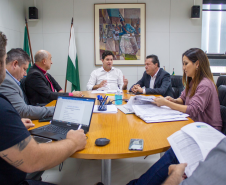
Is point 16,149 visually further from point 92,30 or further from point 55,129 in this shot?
point 92,30

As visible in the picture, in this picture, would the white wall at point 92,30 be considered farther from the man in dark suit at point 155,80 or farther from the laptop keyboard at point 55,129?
the laptop keyboard at point 55,129

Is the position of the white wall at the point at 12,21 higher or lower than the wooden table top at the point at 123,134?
higher

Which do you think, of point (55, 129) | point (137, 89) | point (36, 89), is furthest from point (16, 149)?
point (137, 89)

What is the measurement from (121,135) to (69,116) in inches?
13.6

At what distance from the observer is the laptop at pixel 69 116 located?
1.12 metres

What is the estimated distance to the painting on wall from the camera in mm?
4035

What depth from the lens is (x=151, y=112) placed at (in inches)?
57.7

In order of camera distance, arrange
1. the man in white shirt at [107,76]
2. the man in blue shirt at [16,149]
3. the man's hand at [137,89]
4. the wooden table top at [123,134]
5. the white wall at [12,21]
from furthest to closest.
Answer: the man in white shirt at [107,76] → the white wall at [12,21] → the man's hand at [137,89] → the wooden table top at [123,134] → the man in blue shirt at [16,149]

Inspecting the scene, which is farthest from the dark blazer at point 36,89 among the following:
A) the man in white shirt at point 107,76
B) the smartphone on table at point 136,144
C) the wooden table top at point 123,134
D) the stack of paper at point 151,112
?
the smartphone on table at point 136,144

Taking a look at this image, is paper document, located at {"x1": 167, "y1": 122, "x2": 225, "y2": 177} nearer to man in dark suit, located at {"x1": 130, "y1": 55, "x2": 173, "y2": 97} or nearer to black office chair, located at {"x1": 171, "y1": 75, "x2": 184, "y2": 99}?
man in dark suit, located at {"x1": 130, "y1": 55, "x2": 173, "y2": 97}

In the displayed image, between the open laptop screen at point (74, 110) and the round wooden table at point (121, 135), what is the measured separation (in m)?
0.10

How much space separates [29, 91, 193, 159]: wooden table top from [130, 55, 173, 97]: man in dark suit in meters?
1.18

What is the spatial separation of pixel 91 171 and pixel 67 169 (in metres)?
0.27

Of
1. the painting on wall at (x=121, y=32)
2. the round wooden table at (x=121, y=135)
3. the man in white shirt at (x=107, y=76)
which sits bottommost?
the round wooden table at (x=121, y=135)
